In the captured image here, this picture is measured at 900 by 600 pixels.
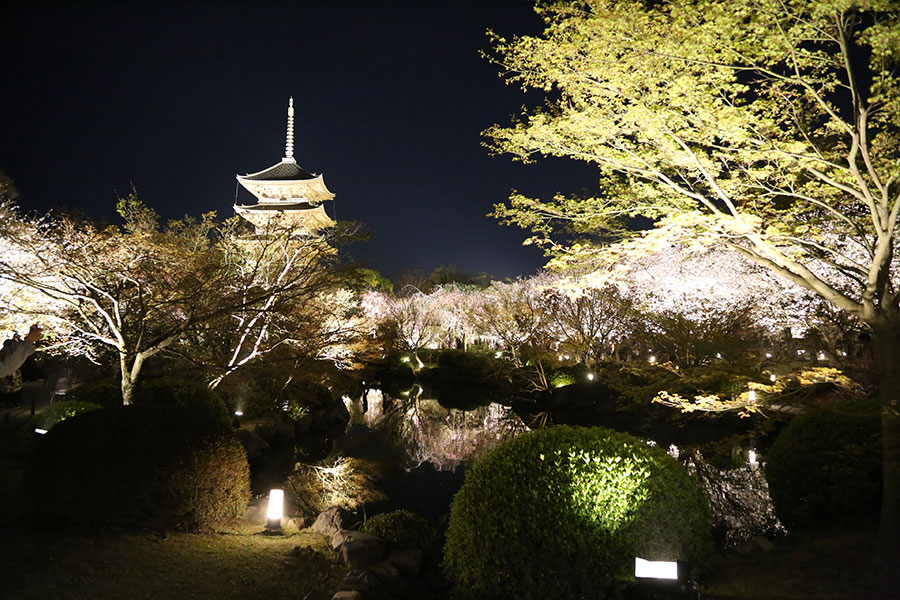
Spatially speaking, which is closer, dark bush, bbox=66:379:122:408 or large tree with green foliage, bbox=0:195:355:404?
large tree with green foliage, bbox=0:195:355:404

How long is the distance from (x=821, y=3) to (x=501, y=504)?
15.5 ft

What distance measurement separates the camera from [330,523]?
5.85m

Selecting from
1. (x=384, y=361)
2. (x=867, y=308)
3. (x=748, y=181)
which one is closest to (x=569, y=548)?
(x=867, y=308)

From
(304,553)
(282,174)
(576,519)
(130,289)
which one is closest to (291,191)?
(282,174)

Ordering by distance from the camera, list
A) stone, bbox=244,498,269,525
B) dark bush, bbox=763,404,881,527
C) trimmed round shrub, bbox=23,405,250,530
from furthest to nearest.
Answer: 1. stone, bbox=244,498,269,525
2. dark bush, bbox=763,404,881,527
3. trimmed round shrub, bbox=23,405,250,530

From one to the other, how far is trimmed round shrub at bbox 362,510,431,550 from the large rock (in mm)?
288

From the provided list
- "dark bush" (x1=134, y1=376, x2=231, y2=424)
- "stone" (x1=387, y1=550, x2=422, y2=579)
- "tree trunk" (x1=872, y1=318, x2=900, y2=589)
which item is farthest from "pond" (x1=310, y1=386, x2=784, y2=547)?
"dark bush" (x1=134, y1=376, x2=231, y2=424)

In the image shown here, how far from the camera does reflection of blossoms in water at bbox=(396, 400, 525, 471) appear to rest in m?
11.8

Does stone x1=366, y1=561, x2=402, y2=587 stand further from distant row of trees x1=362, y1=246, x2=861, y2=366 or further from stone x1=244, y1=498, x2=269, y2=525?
distant row of trees x1=362, y1=246, x2=861, y2=366

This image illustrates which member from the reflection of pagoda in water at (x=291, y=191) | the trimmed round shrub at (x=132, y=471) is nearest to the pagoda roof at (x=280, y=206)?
the reflection of pagoda in water at (x=291, y=191)

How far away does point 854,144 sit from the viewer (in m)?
4.46

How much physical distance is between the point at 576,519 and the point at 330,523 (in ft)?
10.6

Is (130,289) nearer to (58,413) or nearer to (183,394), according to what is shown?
(183,394)

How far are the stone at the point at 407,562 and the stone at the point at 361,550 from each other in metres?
0.14
